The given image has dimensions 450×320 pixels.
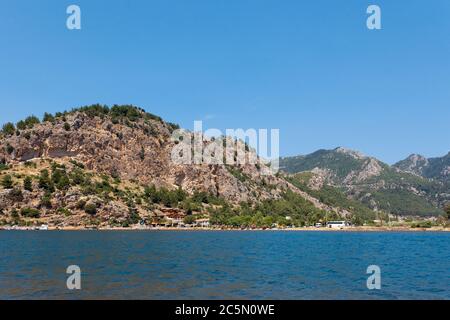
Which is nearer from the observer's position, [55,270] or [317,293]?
[317,293]
